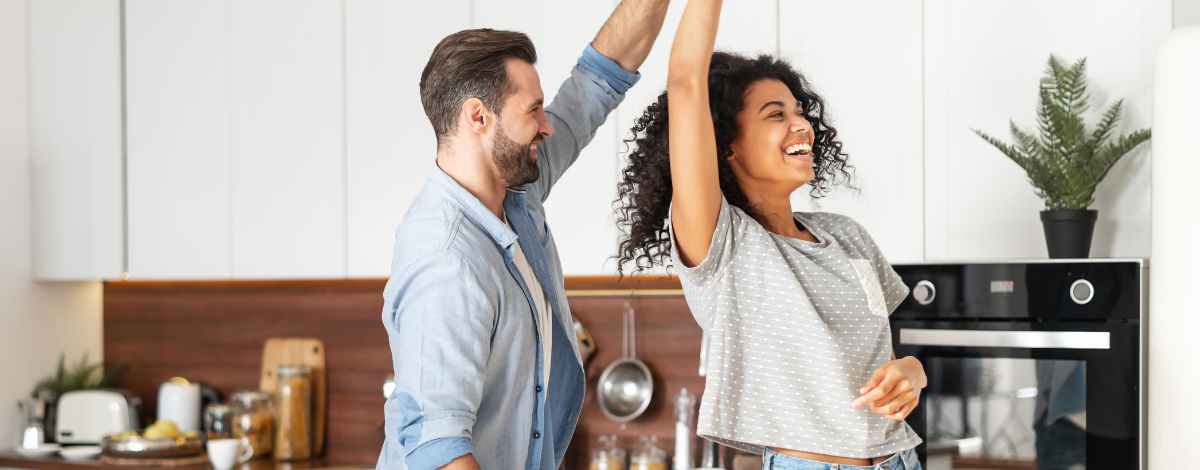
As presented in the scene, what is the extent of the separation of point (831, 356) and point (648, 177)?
0.36 meters

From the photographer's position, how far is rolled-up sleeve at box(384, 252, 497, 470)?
1.04 meters

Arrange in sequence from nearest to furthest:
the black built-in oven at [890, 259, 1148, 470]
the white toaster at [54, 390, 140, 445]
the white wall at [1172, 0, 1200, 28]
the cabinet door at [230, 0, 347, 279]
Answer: the black built-in oven at [890, 259, 1148, 470] → the white wall at [1172, 0, 1200, 28] → the cabinet door at [230, 0, 347, 279] → the white toaster at [54, 390, 140, 445]

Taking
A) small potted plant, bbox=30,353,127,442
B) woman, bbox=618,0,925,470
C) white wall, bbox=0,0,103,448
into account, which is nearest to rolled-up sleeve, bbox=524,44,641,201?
woman, bbox=618,0,925,470

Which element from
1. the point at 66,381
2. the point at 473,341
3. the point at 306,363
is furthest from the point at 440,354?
the point at 66,381

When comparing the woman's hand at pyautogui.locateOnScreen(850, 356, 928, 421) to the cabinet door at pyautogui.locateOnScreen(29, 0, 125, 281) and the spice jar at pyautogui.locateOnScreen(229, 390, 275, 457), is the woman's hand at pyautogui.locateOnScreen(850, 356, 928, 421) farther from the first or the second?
the cabinet door at pyautogui.locateOnScreen(29, 0, 125, 281)

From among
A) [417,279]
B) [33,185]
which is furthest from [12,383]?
[417,279]

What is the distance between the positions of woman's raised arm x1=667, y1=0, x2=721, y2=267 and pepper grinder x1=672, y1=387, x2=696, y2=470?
1.41m

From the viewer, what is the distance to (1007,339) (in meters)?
1.83

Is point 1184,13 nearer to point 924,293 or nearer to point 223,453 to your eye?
point 924,293

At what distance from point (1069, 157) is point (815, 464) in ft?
3.34

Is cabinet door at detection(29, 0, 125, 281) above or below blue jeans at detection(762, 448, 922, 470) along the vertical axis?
above

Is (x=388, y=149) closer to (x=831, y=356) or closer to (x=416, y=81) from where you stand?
(x=416, y=81)

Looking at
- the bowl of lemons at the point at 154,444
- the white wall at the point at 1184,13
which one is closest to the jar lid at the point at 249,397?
the bowl of lemons at the point at 154,444

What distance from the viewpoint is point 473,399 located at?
1070 mm
